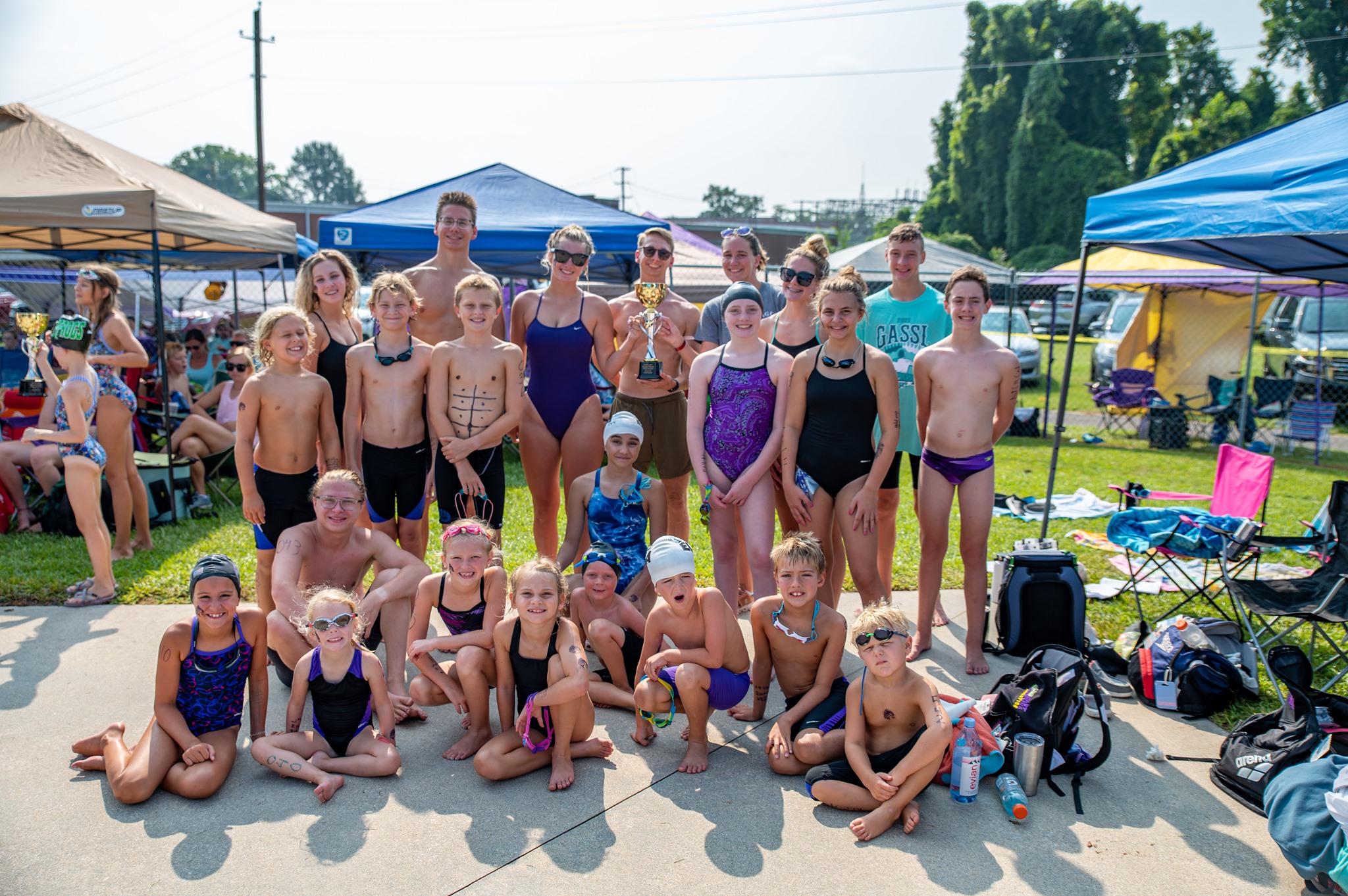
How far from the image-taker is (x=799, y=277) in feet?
14.6

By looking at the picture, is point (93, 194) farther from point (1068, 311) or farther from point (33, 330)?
point (1068, 311)

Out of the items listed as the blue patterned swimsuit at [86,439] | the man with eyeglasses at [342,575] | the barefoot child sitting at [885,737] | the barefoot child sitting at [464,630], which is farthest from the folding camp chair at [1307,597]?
the blue patterned swimsuit at [86,439]

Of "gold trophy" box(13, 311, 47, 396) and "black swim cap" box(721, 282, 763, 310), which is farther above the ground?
"black swim cap" box(721, 282, 763, 310)

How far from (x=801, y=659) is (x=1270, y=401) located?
41.2 ft

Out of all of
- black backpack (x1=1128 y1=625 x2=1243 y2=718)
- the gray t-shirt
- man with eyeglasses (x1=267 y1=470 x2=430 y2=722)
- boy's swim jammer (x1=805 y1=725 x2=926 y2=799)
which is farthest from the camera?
the gray t-shirt

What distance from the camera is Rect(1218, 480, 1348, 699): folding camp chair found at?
4039mm

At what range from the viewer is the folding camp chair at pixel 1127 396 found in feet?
46.3

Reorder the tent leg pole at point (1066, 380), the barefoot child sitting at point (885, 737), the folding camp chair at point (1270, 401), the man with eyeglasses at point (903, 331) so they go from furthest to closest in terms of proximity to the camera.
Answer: the folding camp chair at point (1270, 401) < the tent leg pole at point (1066, 380) < the man with eyeglasses at point (903, 331) < the barefoot child sitting at point (885, 737)

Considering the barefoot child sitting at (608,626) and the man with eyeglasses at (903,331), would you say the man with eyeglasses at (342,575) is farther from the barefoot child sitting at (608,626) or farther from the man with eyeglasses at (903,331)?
the man with eyeglasses at (903,331)

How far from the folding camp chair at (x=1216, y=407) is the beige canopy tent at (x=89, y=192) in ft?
41.3

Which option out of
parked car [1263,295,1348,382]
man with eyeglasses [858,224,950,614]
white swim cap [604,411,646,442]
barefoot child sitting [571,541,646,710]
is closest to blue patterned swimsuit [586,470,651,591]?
barefoot child sitting [571,541,646,710]

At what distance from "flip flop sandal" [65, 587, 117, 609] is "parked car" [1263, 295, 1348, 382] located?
1539cm

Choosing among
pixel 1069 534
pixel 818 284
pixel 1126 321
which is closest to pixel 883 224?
pixel 1126 321

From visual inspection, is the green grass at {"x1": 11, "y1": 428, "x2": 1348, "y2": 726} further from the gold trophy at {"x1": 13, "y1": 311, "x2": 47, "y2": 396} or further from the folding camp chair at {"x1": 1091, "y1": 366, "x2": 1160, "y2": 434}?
the folding camp chair at {"x1": 1091, "y1": 366, "x2": 1160, "y2": 434}
